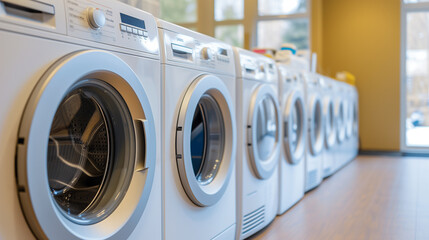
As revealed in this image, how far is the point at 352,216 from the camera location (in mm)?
2479

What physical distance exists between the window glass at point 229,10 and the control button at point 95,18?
5543mm

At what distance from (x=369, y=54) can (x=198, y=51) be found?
16.4ft

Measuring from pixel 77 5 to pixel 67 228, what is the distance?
0.52m

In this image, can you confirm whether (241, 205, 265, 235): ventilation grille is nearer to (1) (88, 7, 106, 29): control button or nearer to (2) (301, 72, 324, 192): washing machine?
(2) (301, 72, 324, 192): washing machine

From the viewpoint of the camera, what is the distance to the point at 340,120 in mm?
4652

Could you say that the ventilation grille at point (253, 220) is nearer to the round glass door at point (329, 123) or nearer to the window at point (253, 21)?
the round glass door at point (329, 123)

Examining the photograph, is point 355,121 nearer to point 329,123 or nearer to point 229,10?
point 329,123

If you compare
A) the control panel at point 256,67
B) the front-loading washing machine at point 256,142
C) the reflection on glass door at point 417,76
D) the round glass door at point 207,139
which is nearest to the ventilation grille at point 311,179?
the front-loading washing machine at point 256,142

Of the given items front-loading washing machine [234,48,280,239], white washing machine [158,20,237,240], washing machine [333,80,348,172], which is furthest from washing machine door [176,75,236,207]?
washing machine [333,80,348,172]

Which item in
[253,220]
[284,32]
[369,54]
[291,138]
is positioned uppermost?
[284,32]

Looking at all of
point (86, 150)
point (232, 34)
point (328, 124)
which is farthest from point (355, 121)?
point (86, 150)

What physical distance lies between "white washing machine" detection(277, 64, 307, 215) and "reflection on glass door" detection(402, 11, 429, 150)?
11.9 feet

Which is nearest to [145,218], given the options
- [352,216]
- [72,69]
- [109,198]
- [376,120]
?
[109,198]

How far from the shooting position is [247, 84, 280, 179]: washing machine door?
2.05m
